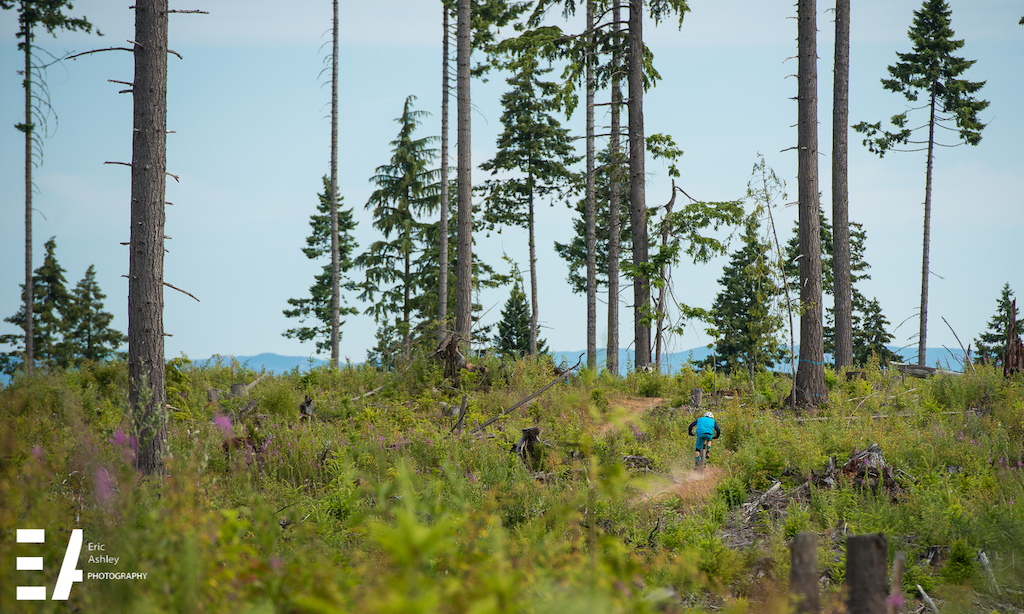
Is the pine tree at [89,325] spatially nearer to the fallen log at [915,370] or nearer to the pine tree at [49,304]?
the pine tree at [49,304]

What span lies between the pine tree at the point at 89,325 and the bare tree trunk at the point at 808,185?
3483 cm

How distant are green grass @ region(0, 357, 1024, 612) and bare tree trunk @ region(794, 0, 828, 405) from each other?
4.74 ft

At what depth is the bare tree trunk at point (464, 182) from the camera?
1573 cm

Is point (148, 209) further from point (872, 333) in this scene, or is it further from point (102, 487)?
point (872, 333)

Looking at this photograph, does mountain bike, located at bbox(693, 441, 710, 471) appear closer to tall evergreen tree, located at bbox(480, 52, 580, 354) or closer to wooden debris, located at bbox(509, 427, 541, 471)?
wooden debris, located at bbox(509, 427, 541, 471)

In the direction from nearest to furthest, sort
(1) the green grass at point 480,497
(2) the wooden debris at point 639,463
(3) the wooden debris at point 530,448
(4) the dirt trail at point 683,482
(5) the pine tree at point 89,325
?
1. (1) the green grass at point 480,497
2. (4) the dirt trail at point 683,482
3. (3) the wooden debris at point 530,448
4. (2) the wooden debris at point 639,463
5. (5) the pine tree at point 89,325

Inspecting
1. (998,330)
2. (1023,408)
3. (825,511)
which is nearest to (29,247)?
(825,511)

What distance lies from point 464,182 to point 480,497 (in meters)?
10.2

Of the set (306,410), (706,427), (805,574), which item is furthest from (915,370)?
(805,574)

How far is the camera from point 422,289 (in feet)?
96.7

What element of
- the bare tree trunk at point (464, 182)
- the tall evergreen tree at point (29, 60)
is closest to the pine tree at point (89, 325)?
the tall evergreen tree at point (29, 60)

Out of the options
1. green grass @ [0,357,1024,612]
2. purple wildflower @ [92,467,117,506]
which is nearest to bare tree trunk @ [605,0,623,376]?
green grass @ [0,357,1024,612]

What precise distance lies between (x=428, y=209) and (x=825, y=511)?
24.9 m

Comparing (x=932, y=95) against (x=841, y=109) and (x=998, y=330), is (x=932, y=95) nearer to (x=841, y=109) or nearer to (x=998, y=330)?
(x=841, y=109)
